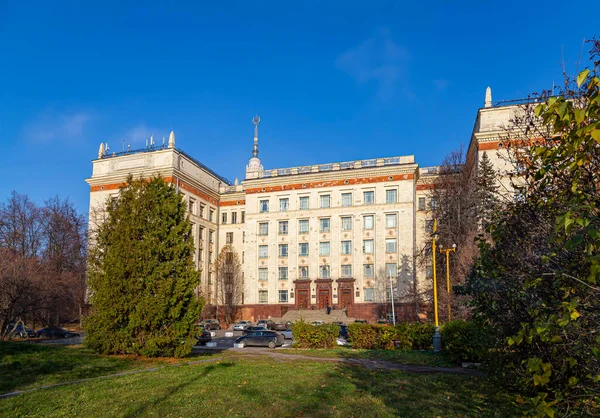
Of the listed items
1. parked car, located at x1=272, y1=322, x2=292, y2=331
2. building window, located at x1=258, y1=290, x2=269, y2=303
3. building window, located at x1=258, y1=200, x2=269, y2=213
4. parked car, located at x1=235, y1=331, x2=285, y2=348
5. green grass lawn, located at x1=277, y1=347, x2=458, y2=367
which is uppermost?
building window, located at x1=258, y1=200, x2=269, y2=213

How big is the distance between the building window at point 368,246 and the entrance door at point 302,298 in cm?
882

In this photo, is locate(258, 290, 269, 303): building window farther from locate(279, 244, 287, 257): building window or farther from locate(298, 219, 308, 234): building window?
locate(298, 219, 308, 234): building window

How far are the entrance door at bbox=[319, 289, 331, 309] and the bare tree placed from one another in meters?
11.8

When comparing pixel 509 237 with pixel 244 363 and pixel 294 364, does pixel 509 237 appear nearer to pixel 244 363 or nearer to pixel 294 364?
pixel 294 364

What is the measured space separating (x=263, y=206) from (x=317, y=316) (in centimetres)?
1657

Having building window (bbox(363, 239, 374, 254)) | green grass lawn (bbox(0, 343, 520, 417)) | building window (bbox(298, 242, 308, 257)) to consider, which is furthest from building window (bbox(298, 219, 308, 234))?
green grass lawn (bbox(0, 343, 520, 417))

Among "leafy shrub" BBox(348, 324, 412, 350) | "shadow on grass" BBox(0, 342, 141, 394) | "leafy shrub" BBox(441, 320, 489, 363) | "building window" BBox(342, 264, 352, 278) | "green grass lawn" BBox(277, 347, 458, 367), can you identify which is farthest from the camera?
"building window" BBox(342, 264, 352, 278)

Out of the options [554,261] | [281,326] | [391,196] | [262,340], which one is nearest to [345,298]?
[281,326]

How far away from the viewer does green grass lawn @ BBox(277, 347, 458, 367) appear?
59.2 ft

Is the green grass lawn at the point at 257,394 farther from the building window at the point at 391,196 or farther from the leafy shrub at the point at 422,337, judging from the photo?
the building window at the point at 391,196

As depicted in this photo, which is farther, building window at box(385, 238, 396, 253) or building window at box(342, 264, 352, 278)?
building window at box(342, 264, 352, 278)

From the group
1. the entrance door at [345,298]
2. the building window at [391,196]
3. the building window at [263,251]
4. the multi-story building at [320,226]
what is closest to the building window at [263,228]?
the multi-story building at [320,226]

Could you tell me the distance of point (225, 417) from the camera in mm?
9125

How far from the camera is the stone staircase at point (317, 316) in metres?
49.7
